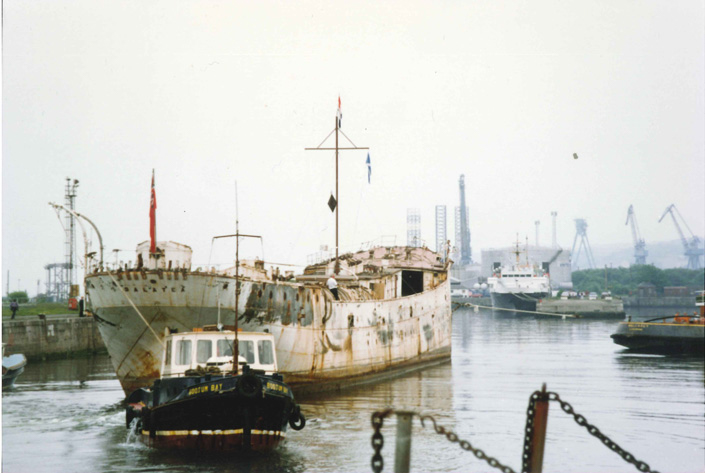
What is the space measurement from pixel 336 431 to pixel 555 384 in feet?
50.4

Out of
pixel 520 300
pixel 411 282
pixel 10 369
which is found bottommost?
pixel 10 369

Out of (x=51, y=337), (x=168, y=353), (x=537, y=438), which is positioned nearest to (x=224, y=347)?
(x=168, y=353)

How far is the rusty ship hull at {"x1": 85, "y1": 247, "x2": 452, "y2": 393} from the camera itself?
24672 mm

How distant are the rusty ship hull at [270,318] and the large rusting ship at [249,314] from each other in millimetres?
33

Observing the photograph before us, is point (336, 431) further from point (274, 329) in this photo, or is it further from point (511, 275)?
point (511, 275)

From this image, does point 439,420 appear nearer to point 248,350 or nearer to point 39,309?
point 248,350

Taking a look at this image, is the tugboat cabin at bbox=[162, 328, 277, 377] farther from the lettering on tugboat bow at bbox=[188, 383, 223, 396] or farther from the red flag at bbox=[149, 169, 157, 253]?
the red flag at bbox=[149, 169, 157, 253]

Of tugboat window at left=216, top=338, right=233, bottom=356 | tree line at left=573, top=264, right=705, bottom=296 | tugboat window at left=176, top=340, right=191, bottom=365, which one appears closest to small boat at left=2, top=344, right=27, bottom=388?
tugboat window at left=176, top=340, right=191, bottom=365

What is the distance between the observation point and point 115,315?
2545cm

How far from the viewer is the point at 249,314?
84.2 ft

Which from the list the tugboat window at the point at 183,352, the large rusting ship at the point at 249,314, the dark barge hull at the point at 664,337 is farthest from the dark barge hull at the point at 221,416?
the dark barge hull at the point at 664,337

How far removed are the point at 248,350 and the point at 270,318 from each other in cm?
758

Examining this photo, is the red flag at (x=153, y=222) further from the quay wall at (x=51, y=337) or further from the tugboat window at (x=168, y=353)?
the quay wall at (x=51, y=337)

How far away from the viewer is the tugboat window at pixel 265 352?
18.7 metres
